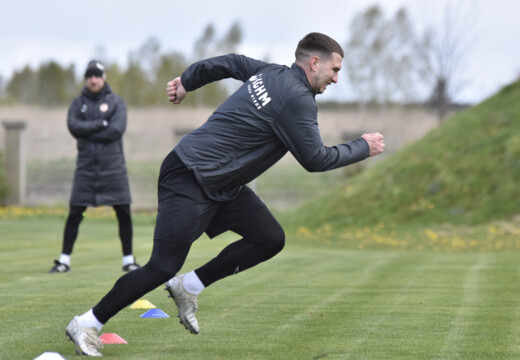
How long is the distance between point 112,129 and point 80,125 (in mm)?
366

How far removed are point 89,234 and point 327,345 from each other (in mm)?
11351

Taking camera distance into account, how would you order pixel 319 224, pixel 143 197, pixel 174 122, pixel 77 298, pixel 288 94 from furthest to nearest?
1. pixel 174 122
2. pixel 143 197
3. pixel 319 224
4. pixel 77 298
5. pixel 288 94

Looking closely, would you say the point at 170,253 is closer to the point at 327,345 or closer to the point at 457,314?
the point at 327,345

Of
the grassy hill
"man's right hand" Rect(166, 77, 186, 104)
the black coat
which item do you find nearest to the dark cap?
the black coat

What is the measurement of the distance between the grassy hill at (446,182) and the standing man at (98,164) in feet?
36.9

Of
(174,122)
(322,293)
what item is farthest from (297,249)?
(174,122)

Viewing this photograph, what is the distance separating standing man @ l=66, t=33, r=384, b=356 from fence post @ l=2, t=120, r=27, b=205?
18.1m

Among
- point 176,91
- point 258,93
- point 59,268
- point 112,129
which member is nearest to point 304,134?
point 258,93

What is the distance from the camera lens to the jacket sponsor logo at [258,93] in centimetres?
511

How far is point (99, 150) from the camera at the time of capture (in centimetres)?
977

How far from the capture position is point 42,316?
6.43 meters

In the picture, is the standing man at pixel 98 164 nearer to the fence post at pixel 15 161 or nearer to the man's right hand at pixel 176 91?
the man's right hand at pixel 176 91

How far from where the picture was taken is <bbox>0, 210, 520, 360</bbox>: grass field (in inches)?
208

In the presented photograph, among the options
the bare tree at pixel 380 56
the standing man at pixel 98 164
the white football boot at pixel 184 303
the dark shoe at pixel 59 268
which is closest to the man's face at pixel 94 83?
the standing man at pixel 98 164
